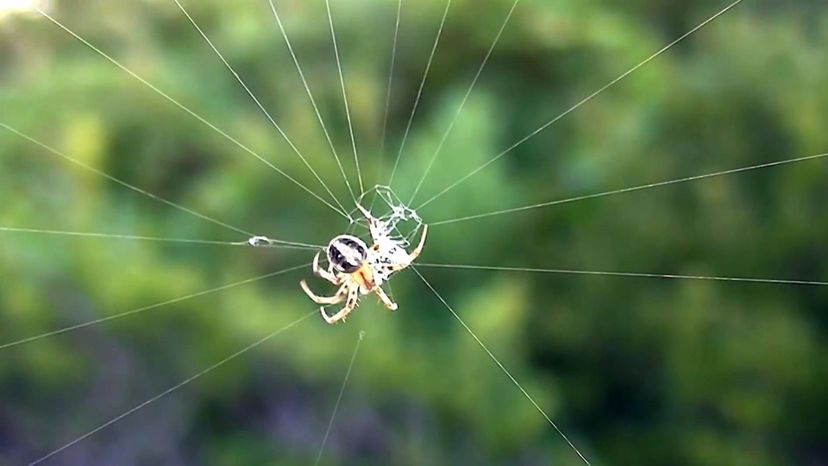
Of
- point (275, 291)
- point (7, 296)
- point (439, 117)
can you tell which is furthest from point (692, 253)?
point (7, 296)

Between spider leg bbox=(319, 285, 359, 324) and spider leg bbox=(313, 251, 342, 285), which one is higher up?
spider leg bbox=(313, 251, 342, 285)

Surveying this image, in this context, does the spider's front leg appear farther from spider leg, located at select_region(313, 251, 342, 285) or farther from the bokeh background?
the bokeh background

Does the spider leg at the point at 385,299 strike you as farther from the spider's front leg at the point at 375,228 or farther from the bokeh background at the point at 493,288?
the bokeh background at the point at 493,288

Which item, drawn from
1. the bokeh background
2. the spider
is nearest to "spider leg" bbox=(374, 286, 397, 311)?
the spider

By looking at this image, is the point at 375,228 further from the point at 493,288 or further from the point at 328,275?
the point at 493,288

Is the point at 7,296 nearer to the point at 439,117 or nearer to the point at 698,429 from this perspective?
the point at 439,117

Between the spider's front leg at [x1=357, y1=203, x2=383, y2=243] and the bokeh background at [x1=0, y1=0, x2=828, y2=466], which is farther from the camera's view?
the bokeh background at [x1=0, y1=0, x2=828, y2=466]

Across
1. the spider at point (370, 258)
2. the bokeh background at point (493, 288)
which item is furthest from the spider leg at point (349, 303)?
the bokeh background at point (493, 288)

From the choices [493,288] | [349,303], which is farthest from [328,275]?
[493,288]

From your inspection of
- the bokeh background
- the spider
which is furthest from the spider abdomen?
the bokeh background

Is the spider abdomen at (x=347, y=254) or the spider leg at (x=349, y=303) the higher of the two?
the spider abdomen at (x=347, y=254)
